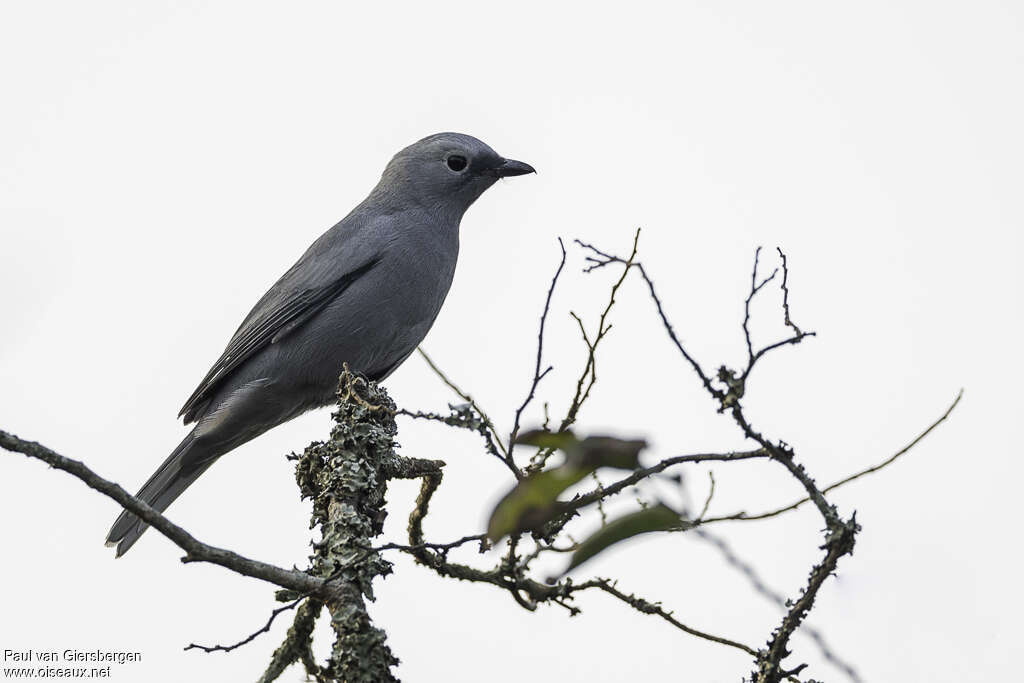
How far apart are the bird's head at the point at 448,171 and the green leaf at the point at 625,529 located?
496cm

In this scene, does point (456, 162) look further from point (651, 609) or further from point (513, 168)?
point (651, 609)

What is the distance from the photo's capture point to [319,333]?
19.5 ft

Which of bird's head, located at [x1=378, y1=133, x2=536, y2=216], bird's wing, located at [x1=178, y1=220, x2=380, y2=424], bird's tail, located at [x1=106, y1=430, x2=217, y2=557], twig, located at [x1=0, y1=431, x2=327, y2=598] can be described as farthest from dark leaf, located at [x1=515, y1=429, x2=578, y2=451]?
bird's head, located at [x1=378, y1=133, x2=536, y2=216]

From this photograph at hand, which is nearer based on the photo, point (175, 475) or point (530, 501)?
point (530, 501)

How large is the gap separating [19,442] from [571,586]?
4.95 feet

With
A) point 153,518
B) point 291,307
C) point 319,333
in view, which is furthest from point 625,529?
point 291,307

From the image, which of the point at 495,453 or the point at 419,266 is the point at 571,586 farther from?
the point at 419,266

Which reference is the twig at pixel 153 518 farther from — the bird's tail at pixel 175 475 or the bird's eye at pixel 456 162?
the bird's eye at pixel 456 162

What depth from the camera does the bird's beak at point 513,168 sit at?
22.8 ft

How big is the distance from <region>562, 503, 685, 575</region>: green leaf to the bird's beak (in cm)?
527

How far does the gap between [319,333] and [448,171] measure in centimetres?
154

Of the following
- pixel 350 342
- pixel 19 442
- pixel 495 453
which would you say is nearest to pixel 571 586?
pixel 495 453

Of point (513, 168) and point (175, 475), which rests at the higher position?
point (513, 168)

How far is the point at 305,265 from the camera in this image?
643cm
